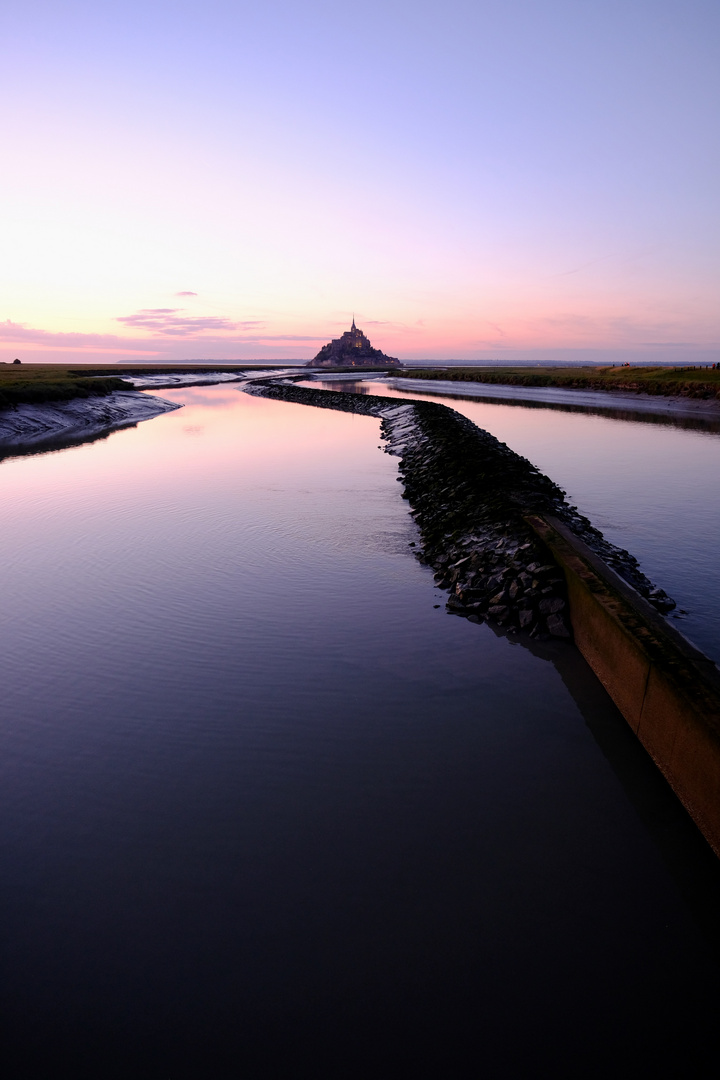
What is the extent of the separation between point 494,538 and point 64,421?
117ft

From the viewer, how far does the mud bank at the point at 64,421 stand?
3300 cm

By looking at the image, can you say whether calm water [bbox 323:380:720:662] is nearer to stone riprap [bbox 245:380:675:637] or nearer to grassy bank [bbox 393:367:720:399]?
stone riprap [bbox 245:380:675:637]

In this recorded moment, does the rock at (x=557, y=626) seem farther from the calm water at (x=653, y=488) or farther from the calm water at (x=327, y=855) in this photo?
the calm water at (x=653, y=488)

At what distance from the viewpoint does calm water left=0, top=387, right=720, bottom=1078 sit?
381cm

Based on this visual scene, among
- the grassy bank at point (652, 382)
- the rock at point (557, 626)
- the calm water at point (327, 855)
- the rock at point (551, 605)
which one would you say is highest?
the grassy bank at point (652, 382)

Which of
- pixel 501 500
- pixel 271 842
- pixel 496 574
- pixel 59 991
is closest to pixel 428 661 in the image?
pixel 496 574

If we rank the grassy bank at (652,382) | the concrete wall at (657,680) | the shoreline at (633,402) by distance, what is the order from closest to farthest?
the concrete wall at (657,680) < the shoreline at (633,402) < the grassy bank at (652,382)

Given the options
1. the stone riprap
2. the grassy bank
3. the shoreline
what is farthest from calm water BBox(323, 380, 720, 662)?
the grassy bank

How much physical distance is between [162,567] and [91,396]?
137ft

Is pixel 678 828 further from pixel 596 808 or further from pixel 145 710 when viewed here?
pixel 145 710

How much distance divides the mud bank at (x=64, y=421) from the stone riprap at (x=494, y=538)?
20018 mm

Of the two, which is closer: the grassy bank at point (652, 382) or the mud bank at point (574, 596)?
the mud bank at point (574, 596)

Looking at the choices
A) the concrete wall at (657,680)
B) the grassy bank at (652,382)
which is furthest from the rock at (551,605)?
the grassy bank at (652,382)

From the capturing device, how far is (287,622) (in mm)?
9695
